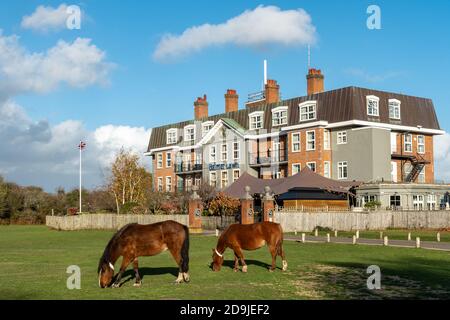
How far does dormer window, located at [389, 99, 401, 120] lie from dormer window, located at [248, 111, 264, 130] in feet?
46.3

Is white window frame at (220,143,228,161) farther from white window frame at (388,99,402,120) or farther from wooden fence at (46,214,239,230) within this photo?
white window frame at (388,99,402,120)

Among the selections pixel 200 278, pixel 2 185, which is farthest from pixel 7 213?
pixel 200 278

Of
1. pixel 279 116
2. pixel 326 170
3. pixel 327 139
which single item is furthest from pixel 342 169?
pixel 279 116

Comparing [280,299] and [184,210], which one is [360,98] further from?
[280,299]

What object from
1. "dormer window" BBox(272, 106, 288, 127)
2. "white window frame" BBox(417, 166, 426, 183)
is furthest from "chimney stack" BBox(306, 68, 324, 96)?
"white window frame" BBox(417, 166, 426, 183)

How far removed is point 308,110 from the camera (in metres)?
60.1

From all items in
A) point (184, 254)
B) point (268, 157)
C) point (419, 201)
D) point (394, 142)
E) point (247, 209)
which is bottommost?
point (184, 254)

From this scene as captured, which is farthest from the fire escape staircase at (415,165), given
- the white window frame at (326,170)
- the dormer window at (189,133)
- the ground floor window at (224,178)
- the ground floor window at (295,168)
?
the dormer window at (189,133)

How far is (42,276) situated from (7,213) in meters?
65.6

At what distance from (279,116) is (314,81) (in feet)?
17.2

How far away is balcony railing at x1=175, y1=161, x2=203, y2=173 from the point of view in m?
73.3

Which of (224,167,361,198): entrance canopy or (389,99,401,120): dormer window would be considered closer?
(224,167,361,198): entrance canopy

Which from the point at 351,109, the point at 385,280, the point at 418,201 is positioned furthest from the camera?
the point at 351,109

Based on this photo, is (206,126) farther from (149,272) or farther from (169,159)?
(149,272)
